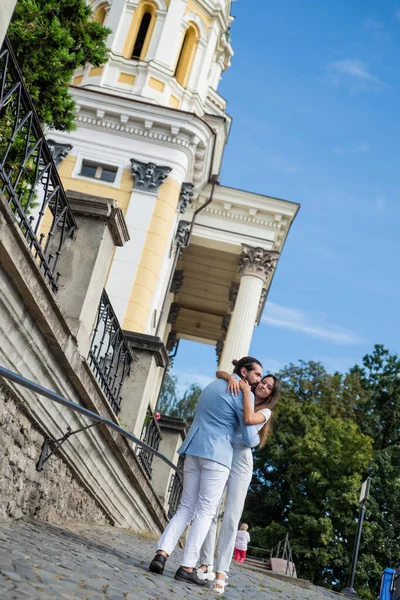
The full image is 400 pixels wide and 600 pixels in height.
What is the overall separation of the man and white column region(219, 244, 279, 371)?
75.0 ft

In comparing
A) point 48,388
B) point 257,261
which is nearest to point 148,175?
point 257,261

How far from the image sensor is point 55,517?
8.14 metres

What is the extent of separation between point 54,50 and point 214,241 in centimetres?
2029

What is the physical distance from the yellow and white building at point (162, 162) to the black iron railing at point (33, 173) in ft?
45.2

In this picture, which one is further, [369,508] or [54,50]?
[369,508]

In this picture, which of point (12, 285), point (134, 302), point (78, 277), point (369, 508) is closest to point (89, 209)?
point (78, 277)

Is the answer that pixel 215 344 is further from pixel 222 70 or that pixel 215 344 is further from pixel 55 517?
pixel 55 517

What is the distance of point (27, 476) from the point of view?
7234 mm

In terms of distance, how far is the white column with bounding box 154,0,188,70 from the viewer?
27.6 metres

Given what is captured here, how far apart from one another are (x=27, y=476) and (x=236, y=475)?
1.80 metres

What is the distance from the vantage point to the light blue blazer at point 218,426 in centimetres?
657

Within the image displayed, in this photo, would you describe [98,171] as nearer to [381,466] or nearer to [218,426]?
[218,426]

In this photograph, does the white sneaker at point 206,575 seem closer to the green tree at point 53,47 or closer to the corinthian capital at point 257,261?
the green tree at point 53,47

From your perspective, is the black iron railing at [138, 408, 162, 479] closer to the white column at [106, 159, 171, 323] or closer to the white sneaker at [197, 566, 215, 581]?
the white sneaker at [197, 566, 215, 581]
